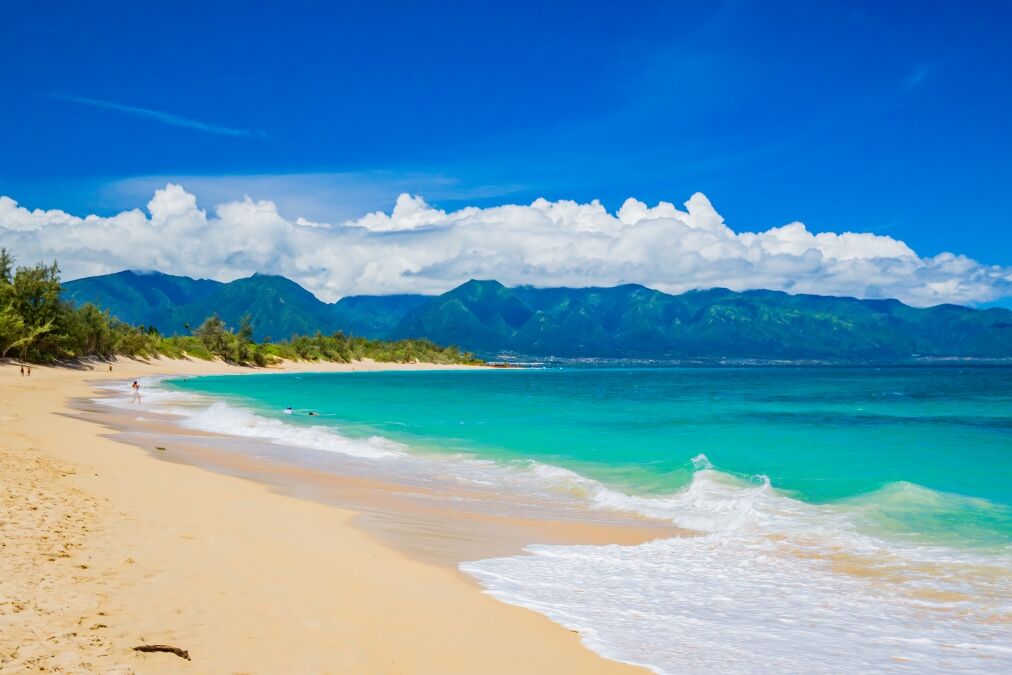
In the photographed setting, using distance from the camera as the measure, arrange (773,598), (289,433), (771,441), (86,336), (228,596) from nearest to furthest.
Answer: (228,596) → (773,598) → (771,441) → (289,433) → (86,336)

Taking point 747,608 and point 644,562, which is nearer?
point 747,608

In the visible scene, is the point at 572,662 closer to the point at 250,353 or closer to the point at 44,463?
the point at 44,463

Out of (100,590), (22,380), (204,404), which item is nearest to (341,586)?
(100,590)

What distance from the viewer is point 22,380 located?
5644 cm

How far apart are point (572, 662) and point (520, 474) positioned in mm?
14993

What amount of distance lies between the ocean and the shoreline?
3.41ft

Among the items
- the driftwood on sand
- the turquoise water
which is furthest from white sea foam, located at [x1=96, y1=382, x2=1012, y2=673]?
the driftwood on sand

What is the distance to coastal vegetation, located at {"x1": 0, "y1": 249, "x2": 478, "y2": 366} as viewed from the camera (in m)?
69.8

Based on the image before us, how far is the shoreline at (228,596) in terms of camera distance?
20.6 ft

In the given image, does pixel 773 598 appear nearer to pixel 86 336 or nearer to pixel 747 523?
pixel 747 523

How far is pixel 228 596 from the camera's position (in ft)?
26.0

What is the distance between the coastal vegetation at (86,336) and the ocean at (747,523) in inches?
1652

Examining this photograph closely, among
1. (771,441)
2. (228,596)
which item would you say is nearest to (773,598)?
(228,596)

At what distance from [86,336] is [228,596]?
296 ft
